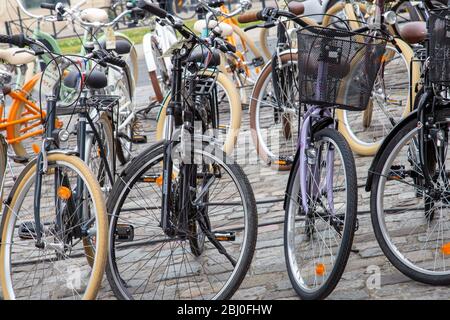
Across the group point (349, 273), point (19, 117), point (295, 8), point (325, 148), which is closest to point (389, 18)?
point (325, 148)

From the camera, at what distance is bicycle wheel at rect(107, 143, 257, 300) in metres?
4.05

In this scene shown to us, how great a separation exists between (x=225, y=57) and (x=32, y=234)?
4231 millimetres

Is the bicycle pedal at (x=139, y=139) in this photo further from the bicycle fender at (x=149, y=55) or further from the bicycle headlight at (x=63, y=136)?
the bicycle headlight at (x=63, y=136)

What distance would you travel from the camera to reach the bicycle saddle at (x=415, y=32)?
442 cm

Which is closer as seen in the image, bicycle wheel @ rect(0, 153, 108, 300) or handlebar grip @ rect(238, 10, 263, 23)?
bicycle wheel @ rect(0, 153, 108, 300)

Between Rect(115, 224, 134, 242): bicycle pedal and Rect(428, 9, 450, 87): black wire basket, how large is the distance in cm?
171

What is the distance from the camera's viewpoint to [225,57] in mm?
8242

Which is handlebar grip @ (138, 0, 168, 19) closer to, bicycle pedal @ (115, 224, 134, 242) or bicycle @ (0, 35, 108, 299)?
bicycle @ (0, 35, 108, 299)

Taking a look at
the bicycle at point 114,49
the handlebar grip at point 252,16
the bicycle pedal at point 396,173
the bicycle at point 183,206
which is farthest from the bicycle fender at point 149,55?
the bicycle pedal at point 396,173

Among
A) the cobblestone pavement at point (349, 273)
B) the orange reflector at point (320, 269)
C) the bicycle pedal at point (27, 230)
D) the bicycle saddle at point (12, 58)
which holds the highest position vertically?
the bicycle saddle at point (12, 58)

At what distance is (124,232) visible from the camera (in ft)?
14.1

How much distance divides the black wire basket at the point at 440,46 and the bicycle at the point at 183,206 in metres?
1.07

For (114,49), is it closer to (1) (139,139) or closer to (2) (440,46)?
(1) (139,139)

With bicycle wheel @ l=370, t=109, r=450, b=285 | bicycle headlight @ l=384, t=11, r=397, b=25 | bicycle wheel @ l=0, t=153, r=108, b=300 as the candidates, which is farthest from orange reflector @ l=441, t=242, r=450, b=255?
bicycle wheel @ l=0, t=153, r=108, b=300
